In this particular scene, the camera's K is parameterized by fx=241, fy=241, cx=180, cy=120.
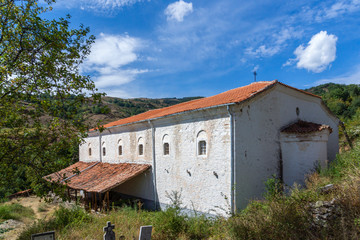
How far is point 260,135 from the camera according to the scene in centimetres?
1072

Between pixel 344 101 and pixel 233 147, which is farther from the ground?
pixel 344 101

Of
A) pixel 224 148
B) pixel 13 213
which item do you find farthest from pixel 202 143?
pixel 13 213

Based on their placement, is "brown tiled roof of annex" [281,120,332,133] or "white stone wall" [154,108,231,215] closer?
"white stone wall" [154,108,231,215]

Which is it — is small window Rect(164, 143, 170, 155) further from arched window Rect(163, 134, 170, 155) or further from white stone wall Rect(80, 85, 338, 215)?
white stone wall Rect(80, 85, 338, 215)

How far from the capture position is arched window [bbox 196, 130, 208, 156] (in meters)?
11.0

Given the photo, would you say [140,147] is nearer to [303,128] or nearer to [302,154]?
[302,154]

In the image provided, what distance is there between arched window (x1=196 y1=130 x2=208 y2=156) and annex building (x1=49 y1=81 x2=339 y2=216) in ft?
0.15

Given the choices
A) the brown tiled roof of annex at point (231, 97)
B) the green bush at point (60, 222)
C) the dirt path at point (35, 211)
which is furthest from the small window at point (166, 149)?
the dirt path at point (35, 211)

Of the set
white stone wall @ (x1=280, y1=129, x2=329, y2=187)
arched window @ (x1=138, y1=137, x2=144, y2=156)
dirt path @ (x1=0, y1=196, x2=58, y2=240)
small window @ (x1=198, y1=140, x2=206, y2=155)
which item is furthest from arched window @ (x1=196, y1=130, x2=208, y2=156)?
dirt path @ (x1=0, y1=196, x2=58, y2=240)

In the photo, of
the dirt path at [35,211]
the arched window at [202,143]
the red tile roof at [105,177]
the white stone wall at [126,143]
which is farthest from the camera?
the white stone wall at [126,143]

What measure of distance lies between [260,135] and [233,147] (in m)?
1.80

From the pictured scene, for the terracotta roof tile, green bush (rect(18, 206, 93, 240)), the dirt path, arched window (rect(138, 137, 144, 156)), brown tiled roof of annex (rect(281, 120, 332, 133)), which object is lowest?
the dirt path

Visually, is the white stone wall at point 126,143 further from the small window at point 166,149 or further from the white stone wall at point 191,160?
the small window at point 166,149

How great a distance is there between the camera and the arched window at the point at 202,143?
11.0 meters
